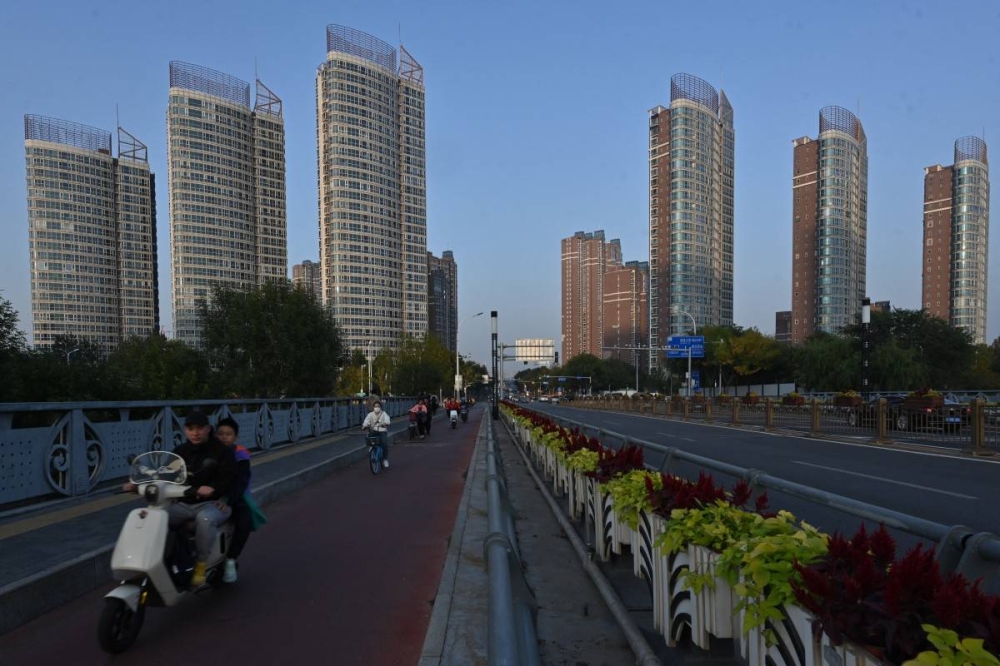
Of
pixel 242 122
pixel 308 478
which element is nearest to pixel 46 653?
pixel 308 478

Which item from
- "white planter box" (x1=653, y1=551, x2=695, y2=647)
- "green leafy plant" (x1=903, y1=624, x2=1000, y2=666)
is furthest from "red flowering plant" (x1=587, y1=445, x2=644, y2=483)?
"green leafy plant" (x1=903, y1=624, x2=1000, y2=666)

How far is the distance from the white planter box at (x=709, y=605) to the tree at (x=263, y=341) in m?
29.0

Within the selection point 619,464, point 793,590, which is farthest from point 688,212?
point 793,590


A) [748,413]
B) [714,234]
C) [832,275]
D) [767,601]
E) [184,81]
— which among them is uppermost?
[184,81]

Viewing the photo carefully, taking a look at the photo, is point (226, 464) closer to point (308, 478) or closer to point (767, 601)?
point (767, 601)

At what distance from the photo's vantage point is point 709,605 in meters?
3.39

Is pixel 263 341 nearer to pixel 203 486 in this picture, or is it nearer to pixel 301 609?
pixel 203 486

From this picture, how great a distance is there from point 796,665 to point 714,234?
4873 inches

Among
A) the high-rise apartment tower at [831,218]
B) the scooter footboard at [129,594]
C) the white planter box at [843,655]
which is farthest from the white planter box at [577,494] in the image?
the high-rise apartment tower at [831,218]

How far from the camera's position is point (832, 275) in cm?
11419

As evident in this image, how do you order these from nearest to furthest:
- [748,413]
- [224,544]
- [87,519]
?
[224,544] → [87,519] → [748,413]

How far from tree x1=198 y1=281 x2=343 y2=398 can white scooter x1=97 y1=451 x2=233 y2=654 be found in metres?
26.4

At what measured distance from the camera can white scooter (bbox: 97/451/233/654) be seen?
435cm

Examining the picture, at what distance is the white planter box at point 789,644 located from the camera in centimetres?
238
